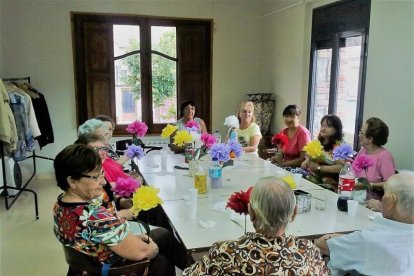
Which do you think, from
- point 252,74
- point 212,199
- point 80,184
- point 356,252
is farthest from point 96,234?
point 252,74

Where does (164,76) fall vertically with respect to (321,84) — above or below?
above

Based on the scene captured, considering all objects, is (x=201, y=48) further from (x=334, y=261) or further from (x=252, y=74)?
(x=334, y=261)

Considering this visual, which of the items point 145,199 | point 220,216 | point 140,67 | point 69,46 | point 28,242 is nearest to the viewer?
point 145,199

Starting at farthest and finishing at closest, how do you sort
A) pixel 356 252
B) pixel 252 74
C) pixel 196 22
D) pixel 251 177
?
1. pixel 252 74
2. pixel 196 22
3. pixel 251 177
4. pixel 356 252

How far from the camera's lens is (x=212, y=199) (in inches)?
92.2

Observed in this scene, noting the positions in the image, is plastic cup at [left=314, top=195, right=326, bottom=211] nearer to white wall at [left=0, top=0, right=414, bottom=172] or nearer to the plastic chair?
the plastic chair

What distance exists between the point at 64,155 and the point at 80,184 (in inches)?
6.0


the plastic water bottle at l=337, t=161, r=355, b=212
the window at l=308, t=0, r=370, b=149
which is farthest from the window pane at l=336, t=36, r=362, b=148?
the plastic water bottle at l=337, t=161, r=355, b=212

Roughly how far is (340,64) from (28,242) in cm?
392

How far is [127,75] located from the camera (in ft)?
18.4

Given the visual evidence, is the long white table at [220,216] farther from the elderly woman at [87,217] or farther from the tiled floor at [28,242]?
the tiled floor at [28,242]

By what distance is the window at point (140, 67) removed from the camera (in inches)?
212

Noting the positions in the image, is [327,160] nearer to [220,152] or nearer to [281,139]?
[281,139]

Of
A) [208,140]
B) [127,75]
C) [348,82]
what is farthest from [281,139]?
[127,75]
